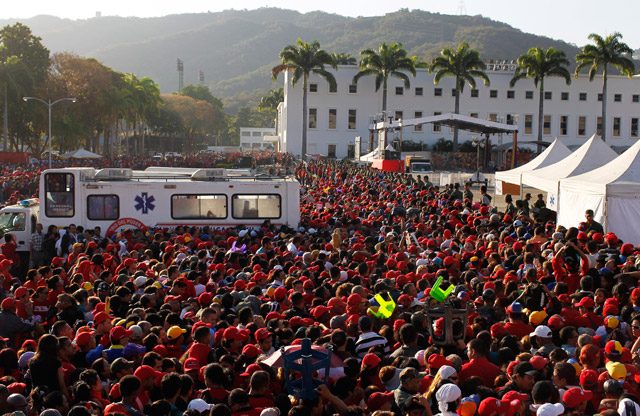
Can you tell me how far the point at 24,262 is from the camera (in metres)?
17.4

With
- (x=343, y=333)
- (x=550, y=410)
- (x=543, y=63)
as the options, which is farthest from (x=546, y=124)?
(x=550, y=410)

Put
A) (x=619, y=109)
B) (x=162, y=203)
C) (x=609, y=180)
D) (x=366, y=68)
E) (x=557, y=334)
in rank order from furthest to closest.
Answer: (x=619, y=109) < (x=366, y=68) < (x=162, y=203) < (x=609, y=180) < (x=557, y=334)

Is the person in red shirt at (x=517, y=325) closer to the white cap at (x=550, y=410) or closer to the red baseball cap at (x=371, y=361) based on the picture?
the red baseball cap at (x=371, y=361)

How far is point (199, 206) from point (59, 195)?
364cm

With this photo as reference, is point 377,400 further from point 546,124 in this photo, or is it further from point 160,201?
point 546,124

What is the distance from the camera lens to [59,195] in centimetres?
1819

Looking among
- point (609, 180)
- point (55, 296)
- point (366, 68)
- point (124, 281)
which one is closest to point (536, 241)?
point (609, 180)

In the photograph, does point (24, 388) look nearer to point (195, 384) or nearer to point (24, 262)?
point (195, 384)

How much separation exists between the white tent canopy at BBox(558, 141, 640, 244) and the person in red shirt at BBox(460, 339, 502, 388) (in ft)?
30.8

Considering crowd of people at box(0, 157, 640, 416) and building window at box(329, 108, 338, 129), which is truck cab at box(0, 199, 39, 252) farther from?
building window at box(329, 108, 338, 129)

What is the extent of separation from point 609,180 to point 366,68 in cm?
5914

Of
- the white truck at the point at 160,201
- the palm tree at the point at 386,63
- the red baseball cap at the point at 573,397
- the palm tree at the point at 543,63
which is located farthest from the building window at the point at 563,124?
the red baseball cap at the point at 573,397

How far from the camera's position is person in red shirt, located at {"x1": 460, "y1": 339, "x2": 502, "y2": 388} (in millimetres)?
6520

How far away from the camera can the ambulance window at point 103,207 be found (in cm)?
1838
